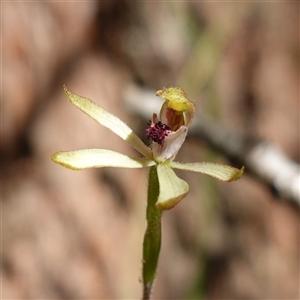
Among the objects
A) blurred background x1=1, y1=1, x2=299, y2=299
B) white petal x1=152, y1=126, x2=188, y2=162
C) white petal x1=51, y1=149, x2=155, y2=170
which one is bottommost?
blurred background x1=1, y1=1, x2=299, y2=299

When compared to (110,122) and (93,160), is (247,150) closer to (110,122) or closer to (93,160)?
(110,122)

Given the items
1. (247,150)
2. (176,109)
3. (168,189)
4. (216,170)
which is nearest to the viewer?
(168,189)

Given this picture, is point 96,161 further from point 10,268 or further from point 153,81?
point 153,81

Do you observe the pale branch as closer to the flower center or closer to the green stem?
the flower center

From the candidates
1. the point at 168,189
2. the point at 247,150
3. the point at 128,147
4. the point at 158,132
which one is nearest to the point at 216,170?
the point at 168,189

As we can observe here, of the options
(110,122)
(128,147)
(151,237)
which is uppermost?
(110,122)

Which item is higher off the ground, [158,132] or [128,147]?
[158,132]

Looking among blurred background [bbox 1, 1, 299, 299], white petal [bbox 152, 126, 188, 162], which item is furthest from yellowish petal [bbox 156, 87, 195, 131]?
blurred background [bbox 1, 1, 299, 299]

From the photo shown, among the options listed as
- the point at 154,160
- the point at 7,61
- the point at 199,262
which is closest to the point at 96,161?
the point at 154,160
